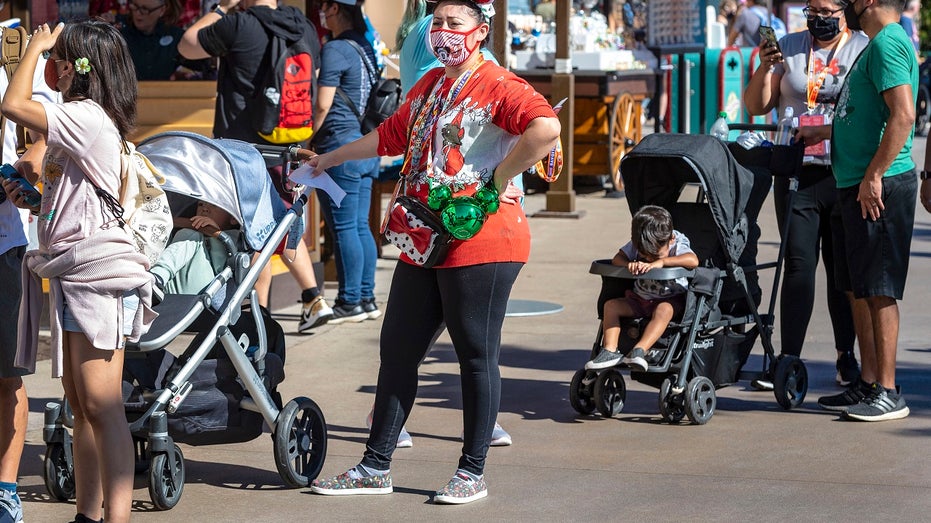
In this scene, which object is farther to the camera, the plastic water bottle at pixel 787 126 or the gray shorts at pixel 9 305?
the plastic water bottle at pixel 787 126

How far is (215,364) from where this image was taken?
17.0 feet

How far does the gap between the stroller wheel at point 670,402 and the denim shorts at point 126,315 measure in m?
2.69

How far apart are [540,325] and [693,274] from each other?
2.38 m

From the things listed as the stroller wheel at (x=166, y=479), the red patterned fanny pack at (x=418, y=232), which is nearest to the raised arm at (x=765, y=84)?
the red patterned fanny pack at (x=418, y=232)

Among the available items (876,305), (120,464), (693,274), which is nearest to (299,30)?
(693,274)

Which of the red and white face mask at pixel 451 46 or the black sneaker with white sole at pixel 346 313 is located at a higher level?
the red and white face mask at pixel 451 46

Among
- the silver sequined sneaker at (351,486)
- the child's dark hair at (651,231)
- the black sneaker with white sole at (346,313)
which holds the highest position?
the child's dark hair at (651,231)

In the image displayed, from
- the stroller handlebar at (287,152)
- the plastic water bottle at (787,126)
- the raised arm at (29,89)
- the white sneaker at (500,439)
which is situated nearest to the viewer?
the raised arm at (29,89)

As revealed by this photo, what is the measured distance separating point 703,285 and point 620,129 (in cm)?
848

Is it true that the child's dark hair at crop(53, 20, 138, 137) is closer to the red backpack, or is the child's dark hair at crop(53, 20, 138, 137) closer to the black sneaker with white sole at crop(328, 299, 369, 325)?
the red backpack

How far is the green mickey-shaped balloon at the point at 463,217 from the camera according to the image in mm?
4766

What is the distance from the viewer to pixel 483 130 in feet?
16.0

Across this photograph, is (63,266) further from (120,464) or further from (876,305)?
(876,305)

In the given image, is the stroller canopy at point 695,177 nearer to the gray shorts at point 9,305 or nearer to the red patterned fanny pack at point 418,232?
the red patterned fanny pack at point 418,232
